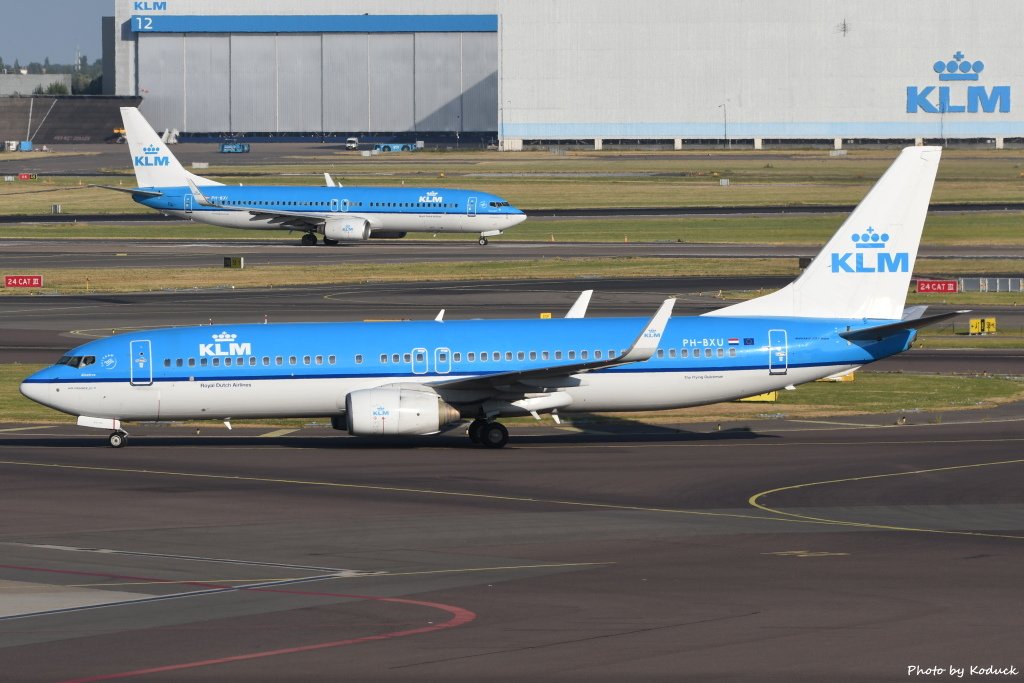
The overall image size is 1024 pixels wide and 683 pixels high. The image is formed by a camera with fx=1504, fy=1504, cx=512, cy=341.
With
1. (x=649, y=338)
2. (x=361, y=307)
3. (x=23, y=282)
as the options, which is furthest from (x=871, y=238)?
(x=23, y=282)

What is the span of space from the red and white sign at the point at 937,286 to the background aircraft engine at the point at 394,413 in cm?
4442

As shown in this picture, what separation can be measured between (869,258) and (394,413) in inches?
609

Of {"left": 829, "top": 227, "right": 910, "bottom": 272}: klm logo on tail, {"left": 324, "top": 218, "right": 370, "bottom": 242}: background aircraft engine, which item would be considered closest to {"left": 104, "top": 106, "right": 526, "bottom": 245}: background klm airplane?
{"left": 324, "top": 218, "right": 370, "bottom": 242}: background aircraft engine

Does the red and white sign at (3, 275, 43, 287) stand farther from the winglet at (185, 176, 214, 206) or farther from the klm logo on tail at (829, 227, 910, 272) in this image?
the klm logo on tail at (829, 227, 910, 272)

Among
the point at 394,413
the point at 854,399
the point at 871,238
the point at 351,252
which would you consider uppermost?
the point at 351,252

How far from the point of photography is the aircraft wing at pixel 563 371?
4191cm

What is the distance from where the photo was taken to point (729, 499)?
36688 mm

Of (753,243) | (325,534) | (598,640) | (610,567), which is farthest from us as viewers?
(753,243)

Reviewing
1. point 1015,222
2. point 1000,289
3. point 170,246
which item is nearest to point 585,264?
point 1000,289

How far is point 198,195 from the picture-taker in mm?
113312

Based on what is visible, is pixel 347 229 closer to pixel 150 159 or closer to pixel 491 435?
pixel 150 159

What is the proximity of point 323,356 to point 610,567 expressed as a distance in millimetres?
18089

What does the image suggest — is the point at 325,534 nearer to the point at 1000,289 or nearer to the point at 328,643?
the point at 328,643

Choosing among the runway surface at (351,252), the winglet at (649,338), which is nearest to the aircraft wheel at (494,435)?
the winglet at (649,338)
